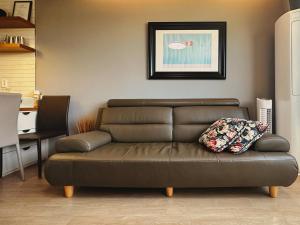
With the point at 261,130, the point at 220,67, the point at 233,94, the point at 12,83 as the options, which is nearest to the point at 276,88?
the point at 233,94

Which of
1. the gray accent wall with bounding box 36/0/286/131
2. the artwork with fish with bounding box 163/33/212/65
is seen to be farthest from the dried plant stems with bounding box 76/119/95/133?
the artwork with fish with bounding box 163/33/212/65

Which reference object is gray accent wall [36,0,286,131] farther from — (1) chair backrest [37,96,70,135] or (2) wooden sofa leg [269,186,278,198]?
(2) wooden sofa leg [269,186,278,198]

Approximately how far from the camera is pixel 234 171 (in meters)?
1.94

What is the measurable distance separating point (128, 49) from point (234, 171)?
6.60 feet

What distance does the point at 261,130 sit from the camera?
6.90 ft

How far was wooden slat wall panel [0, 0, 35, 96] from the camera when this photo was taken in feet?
10.7

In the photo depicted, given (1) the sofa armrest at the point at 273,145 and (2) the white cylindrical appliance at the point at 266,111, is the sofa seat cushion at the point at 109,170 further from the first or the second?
(2) the white cylindrical appliance at the point at 266,111

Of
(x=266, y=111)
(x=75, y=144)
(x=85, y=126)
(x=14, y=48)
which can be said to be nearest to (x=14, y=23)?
(x=14, y=48)

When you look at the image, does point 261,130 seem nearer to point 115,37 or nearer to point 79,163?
point 79,163

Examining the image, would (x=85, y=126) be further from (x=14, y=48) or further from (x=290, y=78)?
→ (x=290, y=78)

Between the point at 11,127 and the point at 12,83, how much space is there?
119 centimetres

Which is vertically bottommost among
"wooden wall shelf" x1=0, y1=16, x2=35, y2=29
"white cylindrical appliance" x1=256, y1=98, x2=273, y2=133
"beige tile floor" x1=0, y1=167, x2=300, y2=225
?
"beige tile floor" x1=0, y1=167, x2=300, y2=225

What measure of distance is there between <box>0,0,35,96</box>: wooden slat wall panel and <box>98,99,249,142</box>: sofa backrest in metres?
1.18

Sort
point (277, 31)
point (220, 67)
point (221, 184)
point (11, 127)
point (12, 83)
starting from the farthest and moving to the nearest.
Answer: point (12, 83), point (220, 67), point (277, 31), point (11, 127), point (221, 184)
